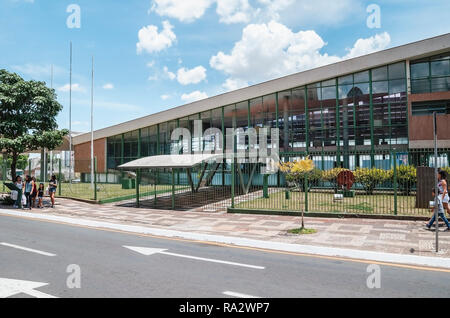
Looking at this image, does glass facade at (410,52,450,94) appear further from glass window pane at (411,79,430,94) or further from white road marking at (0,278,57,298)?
white road marking at (0,278,57,298)

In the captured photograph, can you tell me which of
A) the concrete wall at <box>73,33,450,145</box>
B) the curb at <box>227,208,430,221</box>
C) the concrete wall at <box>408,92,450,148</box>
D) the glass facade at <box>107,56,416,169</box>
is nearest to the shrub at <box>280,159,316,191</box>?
the curb at <box>227,208,430,221</box>

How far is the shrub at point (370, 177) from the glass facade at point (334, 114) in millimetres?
3071

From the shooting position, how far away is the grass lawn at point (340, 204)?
13116 millimetres

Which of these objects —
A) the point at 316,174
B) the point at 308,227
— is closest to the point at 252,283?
the point at 308,227

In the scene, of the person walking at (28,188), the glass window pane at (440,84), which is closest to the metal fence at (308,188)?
the person walking at (28,188)

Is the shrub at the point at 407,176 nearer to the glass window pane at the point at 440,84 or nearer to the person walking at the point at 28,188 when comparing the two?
the glass window pane at the point at 440,84

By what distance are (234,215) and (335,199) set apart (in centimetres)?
434

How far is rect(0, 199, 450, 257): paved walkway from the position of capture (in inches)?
354

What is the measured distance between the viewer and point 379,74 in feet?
70.2

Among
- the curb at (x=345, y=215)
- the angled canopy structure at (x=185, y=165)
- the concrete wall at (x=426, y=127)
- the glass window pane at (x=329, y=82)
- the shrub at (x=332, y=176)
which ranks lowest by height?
the curb at (x=345, y=215)

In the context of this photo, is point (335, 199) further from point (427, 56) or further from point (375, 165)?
point (427, 56)

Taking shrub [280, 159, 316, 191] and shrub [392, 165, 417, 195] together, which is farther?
shrub [392, 165, 417, 195]

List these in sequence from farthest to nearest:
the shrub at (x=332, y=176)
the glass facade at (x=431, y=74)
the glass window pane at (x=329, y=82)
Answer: the glass window pane at (x=329, y=82), the glass facade at (x=431, y=74), the shrub at (x=332, y=176)

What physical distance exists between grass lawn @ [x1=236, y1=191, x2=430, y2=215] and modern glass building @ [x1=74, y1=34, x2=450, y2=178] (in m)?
2.96
